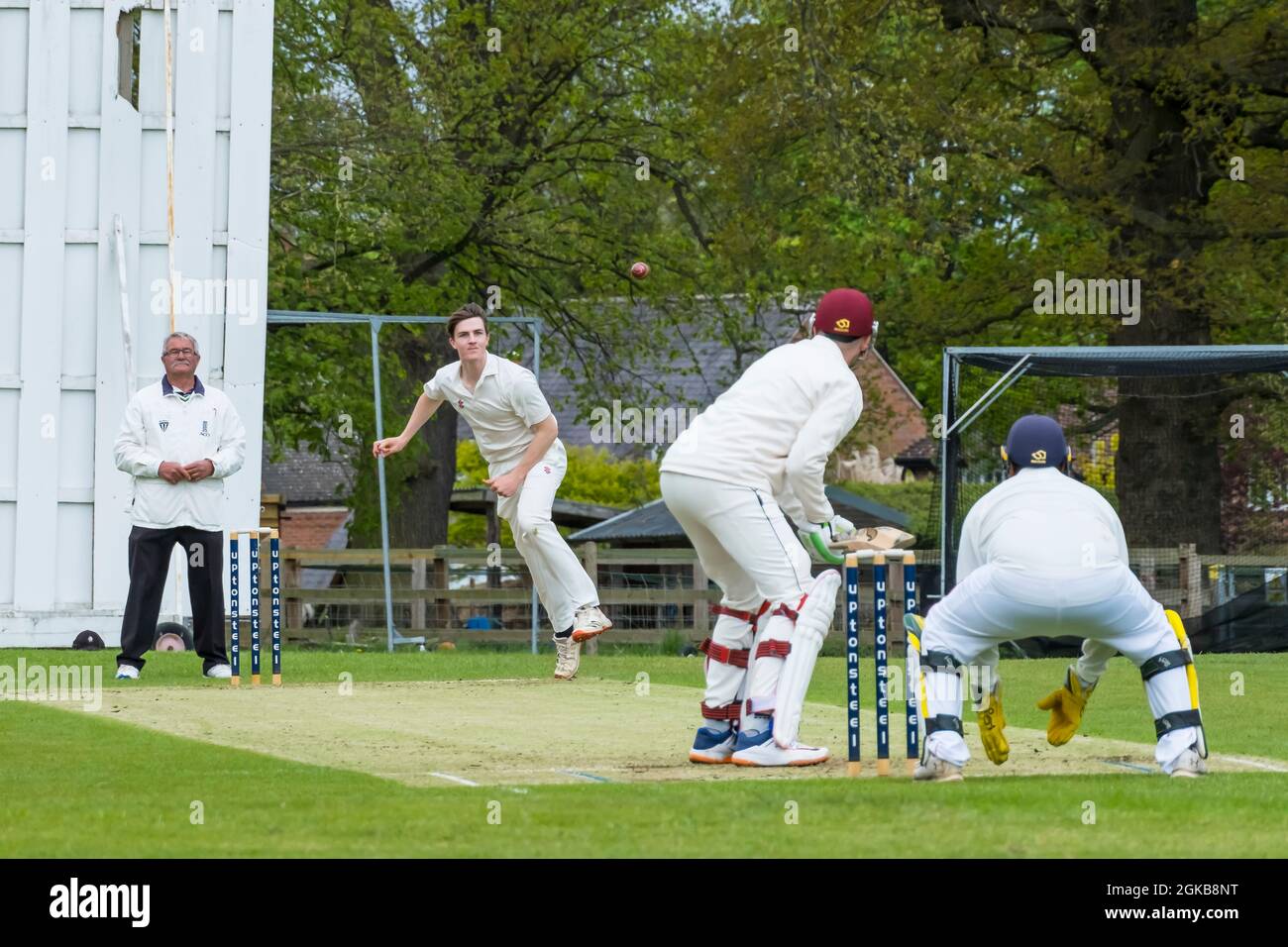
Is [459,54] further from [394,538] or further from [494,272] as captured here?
[394,538]

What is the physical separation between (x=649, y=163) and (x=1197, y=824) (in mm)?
25449

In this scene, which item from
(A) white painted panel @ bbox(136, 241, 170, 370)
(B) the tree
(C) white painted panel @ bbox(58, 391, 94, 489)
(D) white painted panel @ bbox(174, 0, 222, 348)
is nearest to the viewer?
(C) white painted panel @ bbox(58, 391, 94, 489)

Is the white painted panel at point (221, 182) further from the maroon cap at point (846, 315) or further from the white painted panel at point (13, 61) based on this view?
the maroon cap at point (846, 315)

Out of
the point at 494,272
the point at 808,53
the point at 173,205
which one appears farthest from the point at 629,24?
the point at 173,205

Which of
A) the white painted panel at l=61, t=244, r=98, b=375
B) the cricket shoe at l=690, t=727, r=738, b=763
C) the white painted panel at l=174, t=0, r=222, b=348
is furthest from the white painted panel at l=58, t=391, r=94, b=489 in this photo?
the cricket shoe at l=690, t=727, r=738, b=763

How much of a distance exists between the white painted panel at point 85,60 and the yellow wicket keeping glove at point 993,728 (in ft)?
38.2

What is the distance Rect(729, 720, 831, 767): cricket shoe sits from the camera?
8.04m

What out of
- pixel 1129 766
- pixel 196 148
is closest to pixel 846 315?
pixel 1129 766

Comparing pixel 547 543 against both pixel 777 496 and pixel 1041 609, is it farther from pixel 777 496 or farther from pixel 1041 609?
pixel 1041 609

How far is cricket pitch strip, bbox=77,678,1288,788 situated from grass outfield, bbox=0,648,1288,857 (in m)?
0.19

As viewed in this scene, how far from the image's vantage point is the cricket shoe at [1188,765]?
24.7 feet

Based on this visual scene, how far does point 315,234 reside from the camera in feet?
93.2

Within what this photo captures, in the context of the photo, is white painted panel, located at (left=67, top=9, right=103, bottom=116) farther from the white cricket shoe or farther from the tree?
the tree

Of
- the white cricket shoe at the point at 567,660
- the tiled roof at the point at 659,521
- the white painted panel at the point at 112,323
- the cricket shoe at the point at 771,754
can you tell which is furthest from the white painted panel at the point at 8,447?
the tiled roof at the point at 659,521
